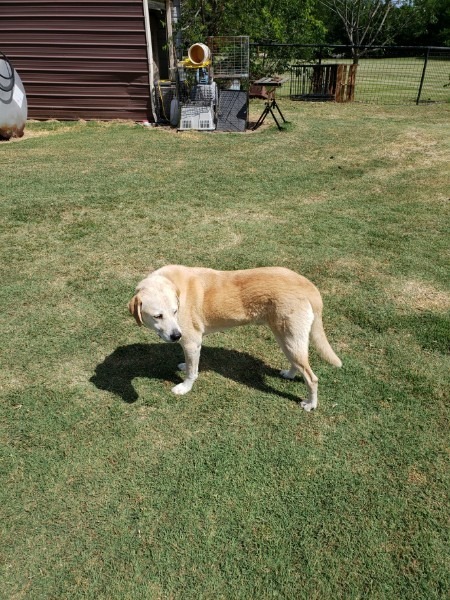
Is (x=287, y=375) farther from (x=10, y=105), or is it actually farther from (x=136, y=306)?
(x=10, y=105)

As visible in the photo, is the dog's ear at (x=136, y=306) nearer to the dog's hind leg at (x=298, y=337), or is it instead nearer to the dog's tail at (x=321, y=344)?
the dog's hind leg at (x=298, y=337)

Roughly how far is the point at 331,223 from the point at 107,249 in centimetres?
324

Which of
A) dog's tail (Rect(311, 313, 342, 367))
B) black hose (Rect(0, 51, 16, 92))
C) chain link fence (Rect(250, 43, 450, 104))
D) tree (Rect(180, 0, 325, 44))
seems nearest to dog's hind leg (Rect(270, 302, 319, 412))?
dog's tail (Rect(311, 313, 342, 367))

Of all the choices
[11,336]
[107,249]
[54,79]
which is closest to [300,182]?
[107,249]

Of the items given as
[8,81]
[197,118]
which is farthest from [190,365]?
[8,81]

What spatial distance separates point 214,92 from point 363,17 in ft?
88.4

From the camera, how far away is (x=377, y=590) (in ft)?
7.08

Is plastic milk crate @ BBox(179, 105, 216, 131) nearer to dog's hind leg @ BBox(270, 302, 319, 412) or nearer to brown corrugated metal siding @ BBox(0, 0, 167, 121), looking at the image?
brown corrugated metal siding @ BBox(0, 0, 167, 121)

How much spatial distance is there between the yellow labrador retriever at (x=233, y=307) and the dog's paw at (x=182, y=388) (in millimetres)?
187

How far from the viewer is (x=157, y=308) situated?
2750 mm

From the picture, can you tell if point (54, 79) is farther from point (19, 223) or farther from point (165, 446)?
point (165, 446)

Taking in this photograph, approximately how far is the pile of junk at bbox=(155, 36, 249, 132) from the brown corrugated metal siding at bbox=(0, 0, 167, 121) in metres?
0.98

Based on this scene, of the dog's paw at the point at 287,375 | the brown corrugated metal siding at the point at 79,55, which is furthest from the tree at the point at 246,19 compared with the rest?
the dog's paw at the point at 287,375

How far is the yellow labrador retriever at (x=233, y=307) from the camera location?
2.81 meters
